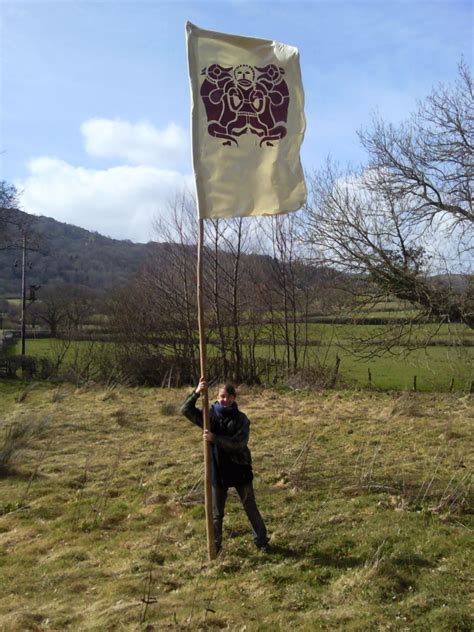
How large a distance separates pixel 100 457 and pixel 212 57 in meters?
6.19

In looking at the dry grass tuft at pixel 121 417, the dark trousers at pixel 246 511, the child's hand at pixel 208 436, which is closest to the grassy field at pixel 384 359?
the dry grass tuft at pixel 121 417

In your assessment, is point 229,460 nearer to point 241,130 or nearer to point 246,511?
point 246,511

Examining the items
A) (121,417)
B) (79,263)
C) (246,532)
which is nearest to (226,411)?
(246,532)

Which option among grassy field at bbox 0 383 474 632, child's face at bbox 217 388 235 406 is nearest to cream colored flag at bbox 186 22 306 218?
child's face at bbox 217 388 235 406

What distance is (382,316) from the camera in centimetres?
1850

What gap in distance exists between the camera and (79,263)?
56.5 metres

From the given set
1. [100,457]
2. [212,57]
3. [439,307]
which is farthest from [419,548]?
[439,307]

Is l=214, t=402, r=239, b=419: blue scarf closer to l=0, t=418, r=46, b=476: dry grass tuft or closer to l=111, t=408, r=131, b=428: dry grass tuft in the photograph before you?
l=0, t=418, r=46, b=476: dry grass tuft

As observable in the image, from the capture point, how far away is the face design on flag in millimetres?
5594

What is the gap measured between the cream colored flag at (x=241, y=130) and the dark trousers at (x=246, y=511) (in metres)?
2.52

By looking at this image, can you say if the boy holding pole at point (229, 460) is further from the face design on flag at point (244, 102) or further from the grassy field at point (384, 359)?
the grassy field at point (384, 359)

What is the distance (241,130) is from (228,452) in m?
2.97

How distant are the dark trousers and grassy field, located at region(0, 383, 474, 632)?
15 centimetres

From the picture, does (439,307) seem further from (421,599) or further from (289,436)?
(421,599)
